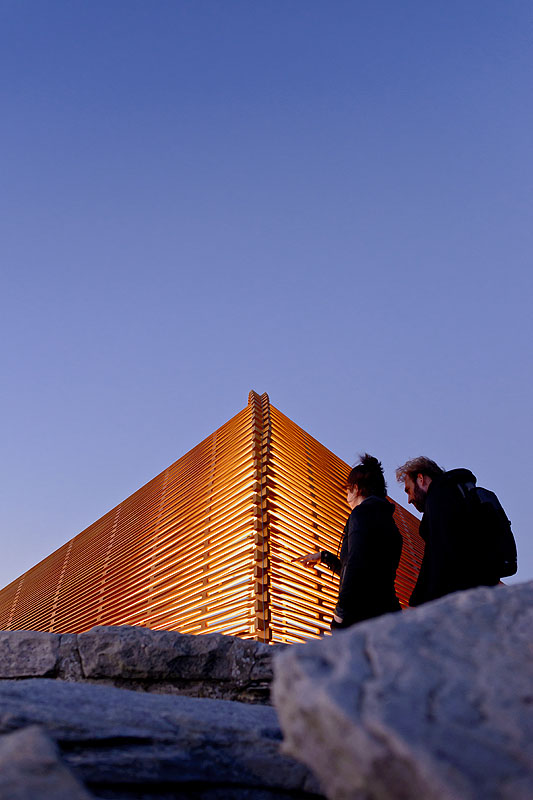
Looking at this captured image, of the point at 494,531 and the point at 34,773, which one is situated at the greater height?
the point at 494,531

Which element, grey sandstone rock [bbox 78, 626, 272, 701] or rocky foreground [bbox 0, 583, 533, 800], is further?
grey sandstone rock [bbox 78, 626, 272, 701]

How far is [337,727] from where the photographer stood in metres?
0.90

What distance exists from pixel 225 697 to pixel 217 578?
2071 millimetres

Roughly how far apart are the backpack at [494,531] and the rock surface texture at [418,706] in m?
1.39

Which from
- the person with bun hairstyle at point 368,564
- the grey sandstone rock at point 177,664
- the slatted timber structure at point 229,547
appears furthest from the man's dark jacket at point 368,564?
the slatted timber structure at point 229,547

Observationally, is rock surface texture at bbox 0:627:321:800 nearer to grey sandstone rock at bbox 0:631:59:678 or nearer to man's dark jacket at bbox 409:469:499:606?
grey sandstone rock at bbox 0:631:59:678

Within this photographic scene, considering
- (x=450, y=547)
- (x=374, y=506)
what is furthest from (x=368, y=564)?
(x=450, y=547)

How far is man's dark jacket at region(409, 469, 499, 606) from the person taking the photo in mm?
2447

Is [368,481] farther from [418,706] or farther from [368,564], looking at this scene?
[418,706]

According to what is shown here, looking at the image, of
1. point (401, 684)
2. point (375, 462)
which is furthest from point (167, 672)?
point (401, 684)

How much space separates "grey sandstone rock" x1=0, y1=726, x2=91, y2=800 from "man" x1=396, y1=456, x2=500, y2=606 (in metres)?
1.83

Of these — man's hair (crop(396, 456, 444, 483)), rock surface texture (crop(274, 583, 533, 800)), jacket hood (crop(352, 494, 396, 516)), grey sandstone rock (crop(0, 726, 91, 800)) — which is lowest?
grey sandstone rock (crop(0, 726, 91, 800))

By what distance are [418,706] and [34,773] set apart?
58cm

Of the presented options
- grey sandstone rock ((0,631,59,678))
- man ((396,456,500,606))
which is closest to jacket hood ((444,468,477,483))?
man ((396,456,500,606))
